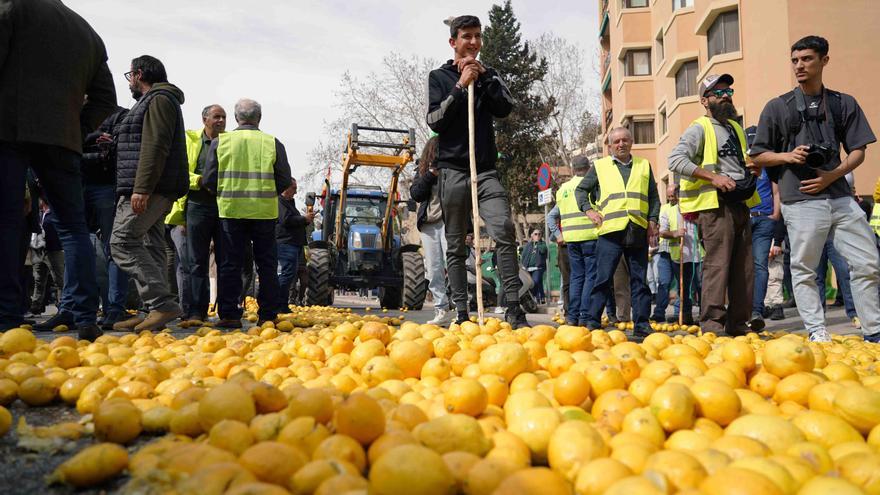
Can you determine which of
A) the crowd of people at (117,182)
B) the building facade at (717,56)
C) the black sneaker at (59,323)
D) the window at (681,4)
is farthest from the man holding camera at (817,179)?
the window at (681,4)

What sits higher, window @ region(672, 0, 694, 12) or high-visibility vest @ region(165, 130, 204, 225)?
window @ region(672, 0, 694, 12)

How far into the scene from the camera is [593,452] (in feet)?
5.27

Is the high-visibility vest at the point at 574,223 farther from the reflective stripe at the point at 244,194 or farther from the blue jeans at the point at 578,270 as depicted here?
the reflective stripe at the point at 244,194

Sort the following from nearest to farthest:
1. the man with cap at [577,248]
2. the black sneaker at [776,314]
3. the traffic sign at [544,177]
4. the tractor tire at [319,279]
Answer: the man with cap at [577,248], the black sneaker at [776,314], the traffic sign at [544,177], the tractor tire at [319,279]

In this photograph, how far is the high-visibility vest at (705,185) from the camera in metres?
5.58

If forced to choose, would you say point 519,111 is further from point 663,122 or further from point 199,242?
point 199,242

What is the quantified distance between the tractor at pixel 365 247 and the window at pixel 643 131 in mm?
21513

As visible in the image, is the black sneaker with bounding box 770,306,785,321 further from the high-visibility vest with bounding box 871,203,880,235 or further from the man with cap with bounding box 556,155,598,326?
the man with cap with bounding box 556,155,598,326

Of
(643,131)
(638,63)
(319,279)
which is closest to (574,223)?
(319,279)

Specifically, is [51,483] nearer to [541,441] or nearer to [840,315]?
[541,441]

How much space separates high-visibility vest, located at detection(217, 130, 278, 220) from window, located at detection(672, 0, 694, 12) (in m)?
26.3

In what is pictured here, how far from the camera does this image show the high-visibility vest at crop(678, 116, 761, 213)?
5578 millimetres

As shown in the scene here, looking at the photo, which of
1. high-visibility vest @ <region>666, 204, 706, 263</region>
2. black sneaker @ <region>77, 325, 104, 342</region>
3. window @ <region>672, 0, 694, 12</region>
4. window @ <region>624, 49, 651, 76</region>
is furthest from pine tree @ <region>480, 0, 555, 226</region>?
black sneaker @ <region>77, 325, 104, 342</region>

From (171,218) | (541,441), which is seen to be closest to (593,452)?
(541,441)
